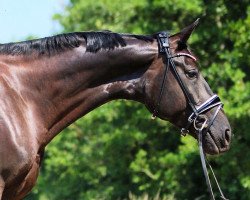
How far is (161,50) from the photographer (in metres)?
5.54

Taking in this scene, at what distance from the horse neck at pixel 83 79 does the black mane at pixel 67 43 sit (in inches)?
1.9

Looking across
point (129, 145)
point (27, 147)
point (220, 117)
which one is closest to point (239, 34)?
point (129, 145)

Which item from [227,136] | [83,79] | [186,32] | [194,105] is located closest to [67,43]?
[83,79]

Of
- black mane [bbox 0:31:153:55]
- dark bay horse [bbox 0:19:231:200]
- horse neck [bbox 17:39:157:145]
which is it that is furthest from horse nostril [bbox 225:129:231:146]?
black mane [bbox 0:31:153:55]

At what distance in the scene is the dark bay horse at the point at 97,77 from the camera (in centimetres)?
539

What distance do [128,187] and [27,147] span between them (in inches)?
496

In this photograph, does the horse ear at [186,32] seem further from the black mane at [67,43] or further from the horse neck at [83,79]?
the black mane at [67,43]

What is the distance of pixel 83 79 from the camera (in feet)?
18.1

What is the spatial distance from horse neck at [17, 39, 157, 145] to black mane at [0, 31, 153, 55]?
47mm

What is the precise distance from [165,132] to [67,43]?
9871 mm

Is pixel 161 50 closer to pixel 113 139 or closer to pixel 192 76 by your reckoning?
pixel 192 76

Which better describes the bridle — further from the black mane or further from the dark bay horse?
the black mane

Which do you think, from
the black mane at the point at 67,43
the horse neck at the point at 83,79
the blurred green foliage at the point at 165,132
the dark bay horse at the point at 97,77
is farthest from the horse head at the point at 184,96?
the blurred green foliage at the point at 165,132

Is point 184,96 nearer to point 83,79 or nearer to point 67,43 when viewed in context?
point 83,79
